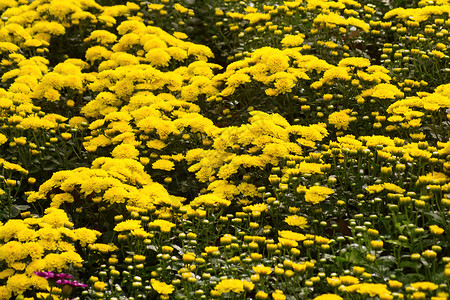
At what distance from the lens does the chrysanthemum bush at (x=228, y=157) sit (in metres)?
3.82

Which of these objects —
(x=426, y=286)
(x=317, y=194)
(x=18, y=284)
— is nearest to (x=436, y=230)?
(x=426, y=286)

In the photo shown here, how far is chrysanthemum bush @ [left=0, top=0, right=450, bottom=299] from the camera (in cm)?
382

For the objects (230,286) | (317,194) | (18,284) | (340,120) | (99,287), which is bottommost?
(18,284)

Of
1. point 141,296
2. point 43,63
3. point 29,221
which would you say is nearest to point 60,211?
point 29,221

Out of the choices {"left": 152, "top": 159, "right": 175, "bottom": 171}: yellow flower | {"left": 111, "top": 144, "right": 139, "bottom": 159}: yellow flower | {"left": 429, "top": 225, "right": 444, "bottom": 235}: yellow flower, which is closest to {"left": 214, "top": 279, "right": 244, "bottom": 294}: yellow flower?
{"left": 429, "top": 225, "right": 444, "bottom": 235}: yellow flower

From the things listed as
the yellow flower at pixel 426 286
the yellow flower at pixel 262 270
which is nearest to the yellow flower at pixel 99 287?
the yellow flower at pixel 262 270

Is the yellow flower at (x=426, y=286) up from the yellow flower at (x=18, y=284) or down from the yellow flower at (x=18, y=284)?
up

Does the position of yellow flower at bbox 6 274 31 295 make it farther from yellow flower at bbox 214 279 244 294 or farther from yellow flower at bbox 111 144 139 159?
yellow flower at bbox 111 144 139 159

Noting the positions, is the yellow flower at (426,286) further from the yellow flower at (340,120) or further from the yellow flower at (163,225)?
the yellow flower at (340,120)

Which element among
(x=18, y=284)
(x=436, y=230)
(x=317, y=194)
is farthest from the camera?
(x=317, y=194)

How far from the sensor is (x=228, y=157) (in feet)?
15.9

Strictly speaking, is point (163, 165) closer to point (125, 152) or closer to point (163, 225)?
point (125, 152)

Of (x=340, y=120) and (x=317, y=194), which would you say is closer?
(x=317, y=194)

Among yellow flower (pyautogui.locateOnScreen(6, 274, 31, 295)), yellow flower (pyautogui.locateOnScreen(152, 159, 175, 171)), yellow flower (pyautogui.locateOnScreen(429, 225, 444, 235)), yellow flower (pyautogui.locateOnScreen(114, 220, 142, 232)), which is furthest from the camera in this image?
yellow flower (pyautogui.locateOnScreen(152, 159, 175, 171))
